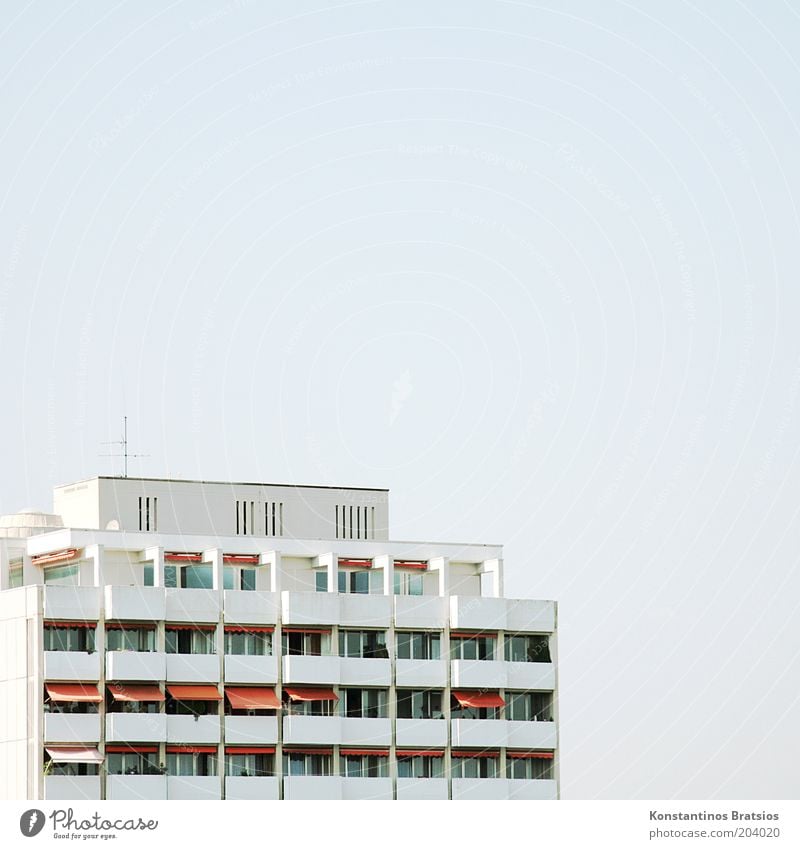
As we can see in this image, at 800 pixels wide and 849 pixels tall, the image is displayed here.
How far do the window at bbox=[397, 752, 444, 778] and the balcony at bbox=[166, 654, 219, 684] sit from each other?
9.24 metres

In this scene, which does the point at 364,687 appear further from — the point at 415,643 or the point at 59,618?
the point at 59,618

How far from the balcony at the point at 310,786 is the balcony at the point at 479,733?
6.05m

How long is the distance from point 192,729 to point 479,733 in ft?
44.8

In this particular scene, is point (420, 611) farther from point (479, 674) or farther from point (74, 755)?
point (74, 755)

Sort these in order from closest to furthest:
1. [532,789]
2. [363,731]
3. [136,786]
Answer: [136,786] < [363,731] < [532,789]

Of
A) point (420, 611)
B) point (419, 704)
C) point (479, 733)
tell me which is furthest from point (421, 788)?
point (420, 611)

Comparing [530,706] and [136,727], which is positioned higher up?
[136,727]

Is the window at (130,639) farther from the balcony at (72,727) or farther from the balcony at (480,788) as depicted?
the balcony at (480,788)

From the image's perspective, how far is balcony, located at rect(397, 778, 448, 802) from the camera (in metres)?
92.5

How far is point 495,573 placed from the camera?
98062mm

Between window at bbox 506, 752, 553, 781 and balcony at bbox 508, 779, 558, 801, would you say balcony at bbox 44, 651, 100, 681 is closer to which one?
balcony at bbox 508, 779, 558, 801

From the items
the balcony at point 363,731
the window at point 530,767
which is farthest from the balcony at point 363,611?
the window at point 530,767

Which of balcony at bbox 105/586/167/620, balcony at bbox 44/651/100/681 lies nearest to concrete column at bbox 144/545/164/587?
balcony at bbox 105/586/167/620

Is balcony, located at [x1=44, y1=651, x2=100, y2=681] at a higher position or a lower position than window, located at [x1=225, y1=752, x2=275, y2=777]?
higher
